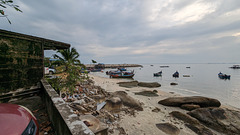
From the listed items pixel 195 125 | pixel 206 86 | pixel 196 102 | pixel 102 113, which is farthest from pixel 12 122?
pixel 206 86

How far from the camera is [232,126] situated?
18.6 ft

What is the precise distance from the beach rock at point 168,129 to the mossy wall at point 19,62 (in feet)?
23.9

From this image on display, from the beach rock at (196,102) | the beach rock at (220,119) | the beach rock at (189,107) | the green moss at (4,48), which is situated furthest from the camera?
the beach rock at (196,102)

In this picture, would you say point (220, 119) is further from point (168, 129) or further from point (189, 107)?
point (168, 129)

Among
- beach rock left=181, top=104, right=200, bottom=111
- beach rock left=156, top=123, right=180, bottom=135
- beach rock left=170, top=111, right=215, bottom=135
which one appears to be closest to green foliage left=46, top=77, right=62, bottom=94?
beach rock left=156, top=123, right=180, bottom=135

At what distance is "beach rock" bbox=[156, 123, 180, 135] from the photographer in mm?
5109

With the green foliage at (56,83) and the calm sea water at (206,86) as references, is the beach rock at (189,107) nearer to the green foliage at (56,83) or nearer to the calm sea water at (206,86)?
the calm sea water at (206,86)

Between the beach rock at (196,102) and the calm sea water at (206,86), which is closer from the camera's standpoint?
the beach rock at (196,102)

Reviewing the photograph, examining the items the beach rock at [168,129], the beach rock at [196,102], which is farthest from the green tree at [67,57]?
the beach rock at [196,102]

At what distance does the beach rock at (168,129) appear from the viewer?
201 inches

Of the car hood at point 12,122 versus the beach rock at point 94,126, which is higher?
the car hood at point 12,122

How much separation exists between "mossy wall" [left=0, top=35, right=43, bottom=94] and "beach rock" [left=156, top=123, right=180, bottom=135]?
7.27 m

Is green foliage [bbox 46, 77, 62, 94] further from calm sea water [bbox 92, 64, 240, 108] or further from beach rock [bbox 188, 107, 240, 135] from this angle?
calm sea water [bbox 92, 64, 240, 108]

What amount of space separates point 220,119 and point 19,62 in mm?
11561
